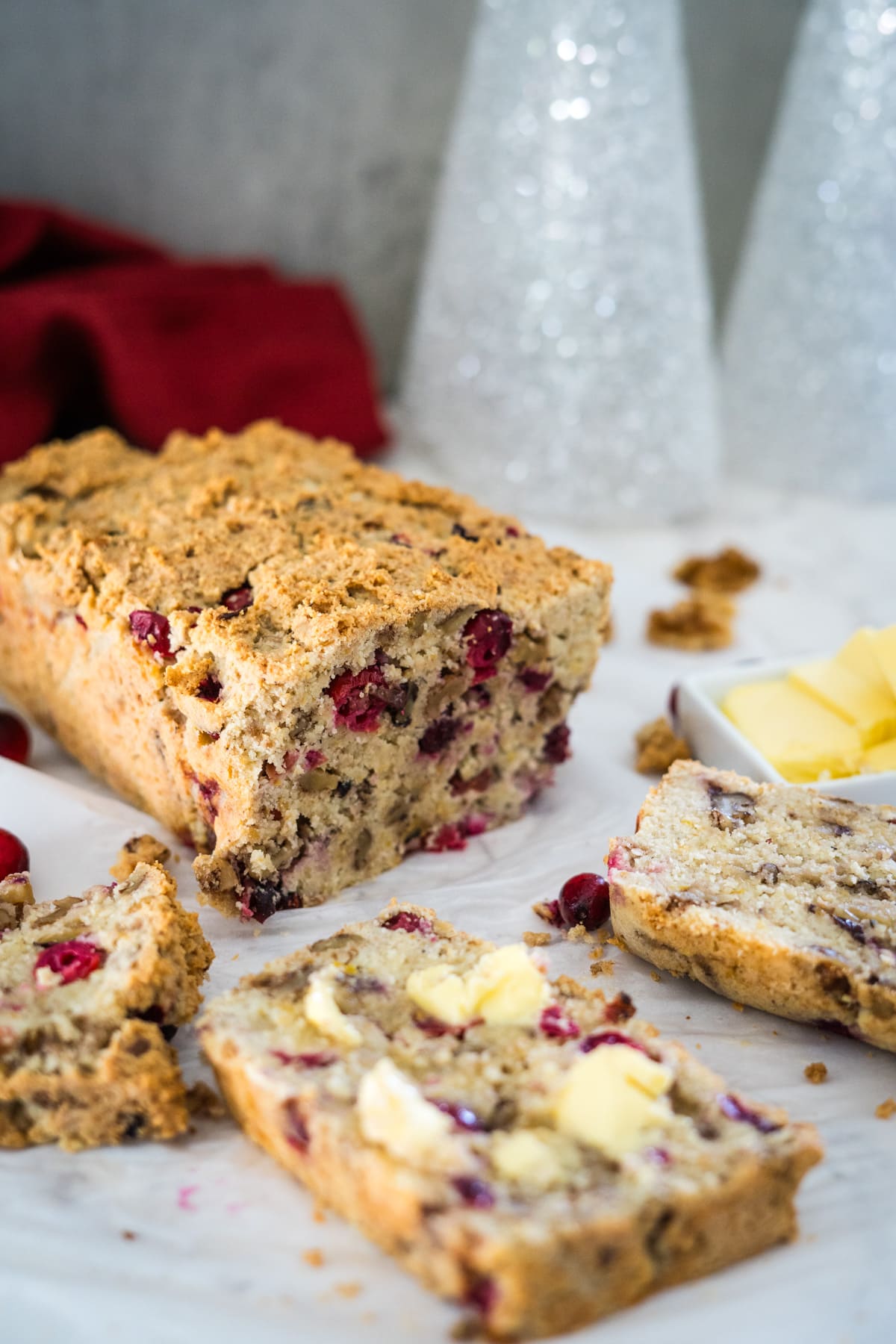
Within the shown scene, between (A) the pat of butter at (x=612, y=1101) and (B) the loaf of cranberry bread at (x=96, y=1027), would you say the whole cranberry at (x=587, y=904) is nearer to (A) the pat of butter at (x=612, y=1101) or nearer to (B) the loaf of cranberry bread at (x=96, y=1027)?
(A) the pat of butter at (x=612, y=1101)

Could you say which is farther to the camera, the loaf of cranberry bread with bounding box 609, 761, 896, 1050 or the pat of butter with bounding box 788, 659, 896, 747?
the pat of butter with bounding box 788, 659, 896, 747

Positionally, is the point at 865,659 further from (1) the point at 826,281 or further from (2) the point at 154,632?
(1) the point at 826,281

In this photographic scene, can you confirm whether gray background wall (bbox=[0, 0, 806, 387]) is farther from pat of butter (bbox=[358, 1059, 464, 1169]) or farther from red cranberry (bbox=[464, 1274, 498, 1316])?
red cranberry (bbox=[464, 1274, 498, 1316])

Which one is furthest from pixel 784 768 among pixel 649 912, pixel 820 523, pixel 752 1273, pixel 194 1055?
pixel 820 523

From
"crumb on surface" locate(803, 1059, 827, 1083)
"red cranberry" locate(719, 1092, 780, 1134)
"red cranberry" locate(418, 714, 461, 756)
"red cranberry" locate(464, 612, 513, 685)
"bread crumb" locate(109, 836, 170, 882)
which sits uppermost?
"red cranberry" locate(464, 612, 513, 685)

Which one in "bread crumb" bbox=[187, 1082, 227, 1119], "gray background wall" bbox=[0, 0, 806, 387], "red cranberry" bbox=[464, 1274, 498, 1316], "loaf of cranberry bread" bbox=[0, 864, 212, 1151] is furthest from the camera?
"gray background wall" bbox=[0, 0, 806, 387]

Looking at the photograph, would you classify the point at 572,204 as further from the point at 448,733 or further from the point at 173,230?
the point at 448,733

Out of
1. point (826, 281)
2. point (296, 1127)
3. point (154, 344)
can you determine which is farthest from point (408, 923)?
point (826, 281)

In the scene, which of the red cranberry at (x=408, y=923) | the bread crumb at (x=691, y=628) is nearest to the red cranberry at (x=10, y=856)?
the red cranberry at (x=408, y=923)

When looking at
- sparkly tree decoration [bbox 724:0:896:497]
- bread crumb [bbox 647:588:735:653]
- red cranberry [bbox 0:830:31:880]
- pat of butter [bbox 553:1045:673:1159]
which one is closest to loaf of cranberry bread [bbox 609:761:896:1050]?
pat of butter [bbox 553:1045:673:1159]
